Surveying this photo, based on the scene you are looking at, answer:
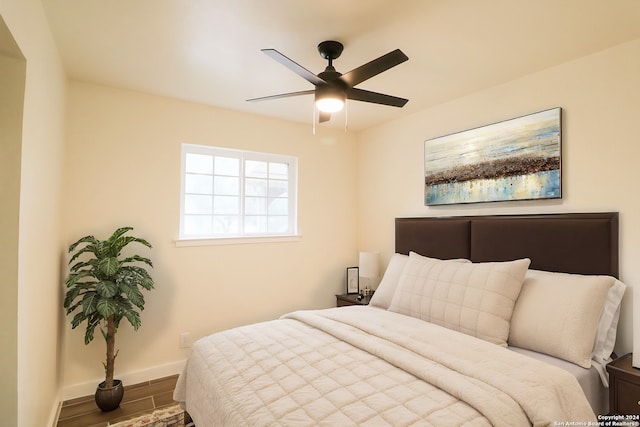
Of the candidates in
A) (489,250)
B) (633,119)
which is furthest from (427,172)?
(633,119)

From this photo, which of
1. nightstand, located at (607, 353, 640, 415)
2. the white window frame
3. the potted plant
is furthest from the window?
nightstand, located at (607, 353, 640, 415)

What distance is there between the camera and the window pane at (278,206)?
3.74m

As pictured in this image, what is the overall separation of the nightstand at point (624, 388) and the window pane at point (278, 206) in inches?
A: 114

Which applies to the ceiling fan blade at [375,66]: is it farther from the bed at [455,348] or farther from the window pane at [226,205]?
the window pane at [226,205]

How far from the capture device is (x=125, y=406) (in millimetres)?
2541

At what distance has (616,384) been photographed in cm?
175

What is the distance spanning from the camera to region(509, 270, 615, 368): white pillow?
1.85 metres

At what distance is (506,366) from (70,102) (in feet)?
11.2

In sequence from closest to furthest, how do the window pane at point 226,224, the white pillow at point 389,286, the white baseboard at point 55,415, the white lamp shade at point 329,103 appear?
1. the white lamp shade at point 329,103
2. the white baseboard at point 55,415
3. the white pillow at point 389,286
4. the window pane at point 226,224

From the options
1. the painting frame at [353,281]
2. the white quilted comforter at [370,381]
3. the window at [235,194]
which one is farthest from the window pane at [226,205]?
the white quilted comforter at [370,381]

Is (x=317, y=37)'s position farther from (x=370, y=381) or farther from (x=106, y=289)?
(x=106, y=289)

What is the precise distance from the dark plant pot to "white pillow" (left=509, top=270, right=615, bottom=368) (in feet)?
8.89

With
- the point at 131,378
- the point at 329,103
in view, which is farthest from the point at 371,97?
the point at 131,378

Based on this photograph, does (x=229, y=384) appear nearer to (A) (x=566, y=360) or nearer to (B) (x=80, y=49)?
(A) (x=566, y=360)
